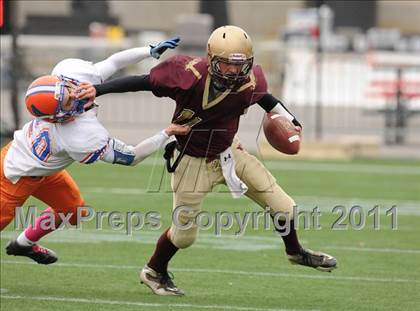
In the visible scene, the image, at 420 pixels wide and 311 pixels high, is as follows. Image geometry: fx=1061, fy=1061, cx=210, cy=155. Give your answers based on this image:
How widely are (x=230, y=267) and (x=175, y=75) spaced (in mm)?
1799

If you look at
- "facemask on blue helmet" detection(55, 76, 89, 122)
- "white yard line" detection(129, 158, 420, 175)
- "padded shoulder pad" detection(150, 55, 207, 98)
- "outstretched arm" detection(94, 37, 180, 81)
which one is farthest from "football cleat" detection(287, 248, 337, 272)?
"white yard line" detection(129, 158, 420, 175)

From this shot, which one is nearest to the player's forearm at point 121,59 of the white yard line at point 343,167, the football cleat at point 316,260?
the football cleat at point 316,260

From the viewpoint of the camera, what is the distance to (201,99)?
6.05 m

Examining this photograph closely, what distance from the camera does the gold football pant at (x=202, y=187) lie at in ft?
20.4

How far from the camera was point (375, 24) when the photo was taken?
25.8 metres

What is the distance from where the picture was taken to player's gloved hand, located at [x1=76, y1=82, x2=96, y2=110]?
5.82 metres

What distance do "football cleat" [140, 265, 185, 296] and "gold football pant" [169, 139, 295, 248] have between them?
279mm

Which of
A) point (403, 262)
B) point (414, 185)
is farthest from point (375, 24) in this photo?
point (403, 262)

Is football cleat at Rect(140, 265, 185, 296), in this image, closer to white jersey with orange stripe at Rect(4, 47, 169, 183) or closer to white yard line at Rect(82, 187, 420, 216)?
white jersey with orange stripe at Rect(4, 47, 169, 183)

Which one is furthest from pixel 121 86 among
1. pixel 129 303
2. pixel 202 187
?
pixel 129 303

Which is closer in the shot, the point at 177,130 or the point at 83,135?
the point at 83,135

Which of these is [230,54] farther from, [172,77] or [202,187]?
[202,187]

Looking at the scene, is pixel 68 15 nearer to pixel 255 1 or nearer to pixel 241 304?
pixel 255 1

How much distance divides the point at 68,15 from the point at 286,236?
13.6m
